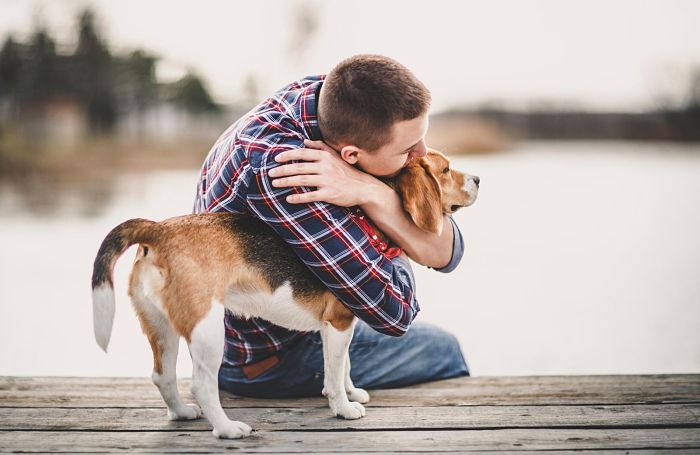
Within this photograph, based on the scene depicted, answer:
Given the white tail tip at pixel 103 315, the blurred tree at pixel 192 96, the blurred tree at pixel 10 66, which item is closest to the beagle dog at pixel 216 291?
the white tail tip at pixel 103 315

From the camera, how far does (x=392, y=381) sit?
3082 millimetres

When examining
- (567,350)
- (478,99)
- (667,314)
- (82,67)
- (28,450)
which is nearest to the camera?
(28,450)

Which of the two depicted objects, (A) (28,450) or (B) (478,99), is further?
(B) (478,99)

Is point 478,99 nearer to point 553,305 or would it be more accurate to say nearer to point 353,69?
point 553,305

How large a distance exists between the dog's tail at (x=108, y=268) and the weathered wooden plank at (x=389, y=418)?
1.85 feet

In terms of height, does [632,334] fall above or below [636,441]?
below

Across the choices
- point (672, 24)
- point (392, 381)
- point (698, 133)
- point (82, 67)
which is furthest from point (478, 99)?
point (392, 381)

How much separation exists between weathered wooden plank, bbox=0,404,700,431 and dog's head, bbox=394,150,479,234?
75 centimetres

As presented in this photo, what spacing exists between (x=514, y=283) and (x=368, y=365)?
543 centimetres

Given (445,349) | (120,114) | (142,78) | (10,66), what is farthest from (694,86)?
(445,349)

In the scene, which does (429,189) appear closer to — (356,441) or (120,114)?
(356,441)

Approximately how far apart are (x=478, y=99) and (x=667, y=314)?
43.7 feet

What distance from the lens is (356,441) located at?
7.99ft

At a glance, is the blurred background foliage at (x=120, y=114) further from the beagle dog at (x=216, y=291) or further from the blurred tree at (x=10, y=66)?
the beagle dog at (x=216, y=291)
